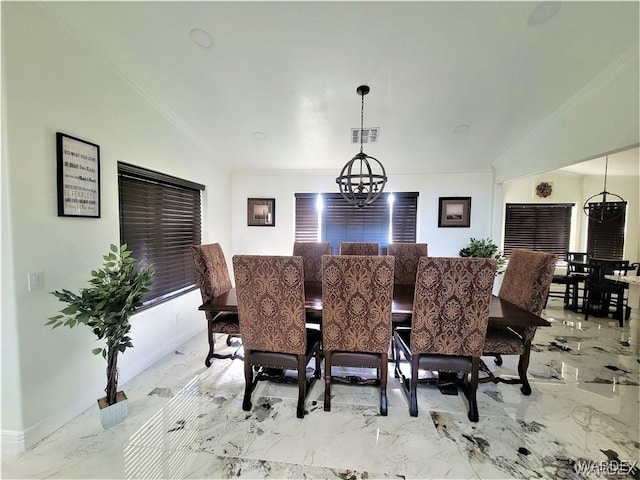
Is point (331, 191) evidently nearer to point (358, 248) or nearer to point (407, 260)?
point (358, 248)

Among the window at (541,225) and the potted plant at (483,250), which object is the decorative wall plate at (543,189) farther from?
the potted plant at (483,250)

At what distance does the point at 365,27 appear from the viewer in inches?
70.4

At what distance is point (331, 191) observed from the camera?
4.45 meters

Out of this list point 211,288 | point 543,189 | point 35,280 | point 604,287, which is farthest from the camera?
point 543,189

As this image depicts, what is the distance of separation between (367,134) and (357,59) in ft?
4.08

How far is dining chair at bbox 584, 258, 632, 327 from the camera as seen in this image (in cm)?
365

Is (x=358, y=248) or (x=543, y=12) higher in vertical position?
(x=543, y=12)

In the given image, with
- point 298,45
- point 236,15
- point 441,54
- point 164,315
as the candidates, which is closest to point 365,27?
point 298,45

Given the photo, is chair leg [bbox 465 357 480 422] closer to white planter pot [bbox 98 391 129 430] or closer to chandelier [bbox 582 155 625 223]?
white planter pot [bbox 98 391 129 430]

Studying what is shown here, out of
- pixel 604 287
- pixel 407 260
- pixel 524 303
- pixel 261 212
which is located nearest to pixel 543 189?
pixel 604 287

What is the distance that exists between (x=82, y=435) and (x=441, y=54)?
3855 millimetres

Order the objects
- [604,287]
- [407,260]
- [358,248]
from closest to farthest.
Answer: [407,260] < [358,248] < [604,287]

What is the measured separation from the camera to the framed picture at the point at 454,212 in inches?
165

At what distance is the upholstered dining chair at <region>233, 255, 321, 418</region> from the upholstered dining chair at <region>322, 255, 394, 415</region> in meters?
0.19
